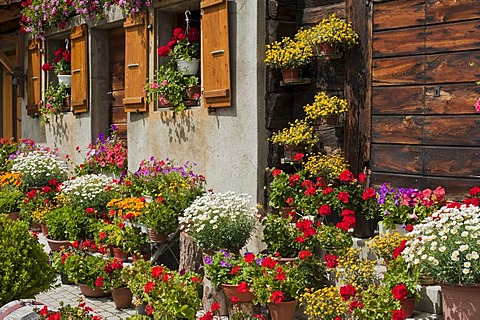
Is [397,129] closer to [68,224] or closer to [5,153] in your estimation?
[68,224]

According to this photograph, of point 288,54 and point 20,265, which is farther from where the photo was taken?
point 288,54

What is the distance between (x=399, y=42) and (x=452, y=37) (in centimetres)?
55

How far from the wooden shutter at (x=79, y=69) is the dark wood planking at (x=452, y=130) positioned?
5744mm

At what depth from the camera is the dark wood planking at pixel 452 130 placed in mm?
5500

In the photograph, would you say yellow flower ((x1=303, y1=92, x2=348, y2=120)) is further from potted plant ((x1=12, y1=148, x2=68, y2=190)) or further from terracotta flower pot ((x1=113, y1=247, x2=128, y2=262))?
potted plant ((x1=12, y1=148, x2=68, y2=190))

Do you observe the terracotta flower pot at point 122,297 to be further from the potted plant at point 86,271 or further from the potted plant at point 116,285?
the potted plant at point 86,271

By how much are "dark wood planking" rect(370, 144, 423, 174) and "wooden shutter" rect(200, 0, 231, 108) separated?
170 centimetres

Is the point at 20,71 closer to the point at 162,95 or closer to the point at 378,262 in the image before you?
the point at 162,95

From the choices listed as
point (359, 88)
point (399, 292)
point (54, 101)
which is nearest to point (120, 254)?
point (359, 88)

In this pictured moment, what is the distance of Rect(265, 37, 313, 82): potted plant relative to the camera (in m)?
6.47

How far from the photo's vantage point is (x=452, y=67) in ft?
18.5

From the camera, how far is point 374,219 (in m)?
5.76

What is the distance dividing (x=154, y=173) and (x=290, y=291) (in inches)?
125

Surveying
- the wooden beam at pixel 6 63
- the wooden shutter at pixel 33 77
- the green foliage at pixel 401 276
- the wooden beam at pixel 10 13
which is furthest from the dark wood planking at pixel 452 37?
the wooden beam at pixel 6 63
